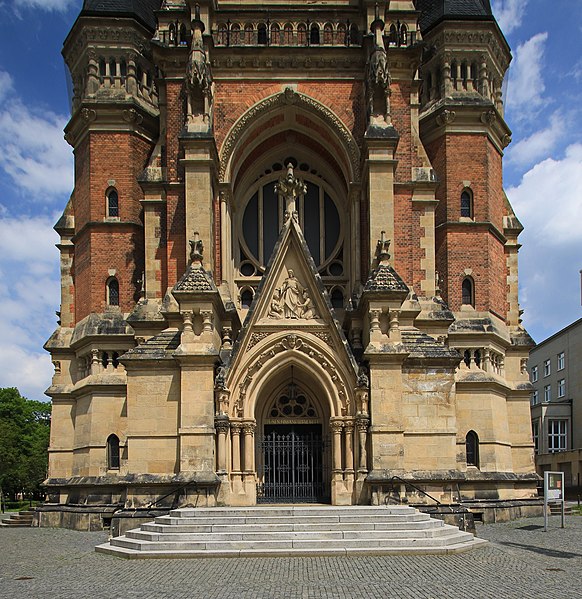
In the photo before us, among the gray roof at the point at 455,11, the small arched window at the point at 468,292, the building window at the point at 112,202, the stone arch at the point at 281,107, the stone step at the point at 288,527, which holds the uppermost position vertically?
the gray roof at the point at 455,11

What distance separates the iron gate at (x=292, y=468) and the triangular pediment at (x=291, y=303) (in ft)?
9.70

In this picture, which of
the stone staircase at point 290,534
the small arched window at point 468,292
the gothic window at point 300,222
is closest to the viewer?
the stone staircase at point 290,534

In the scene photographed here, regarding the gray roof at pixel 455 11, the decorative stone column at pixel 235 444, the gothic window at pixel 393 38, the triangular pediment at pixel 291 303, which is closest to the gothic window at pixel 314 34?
the gothic window at pixel 393 38

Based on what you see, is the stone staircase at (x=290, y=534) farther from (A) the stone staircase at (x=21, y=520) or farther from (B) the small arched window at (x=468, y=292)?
(A) the stone staircase at (x=21, y=520)

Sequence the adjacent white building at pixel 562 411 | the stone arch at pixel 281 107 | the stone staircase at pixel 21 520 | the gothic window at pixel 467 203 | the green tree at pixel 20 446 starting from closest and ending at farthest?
the stone arch at pixel 281 107 < the stone staircase at pixel 21 520 < the gothic window at pixel 467 203 < the green tree at pixel 20 446 < the adjacent white building at pixel 562 411

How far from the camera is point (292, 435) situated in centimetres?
2452

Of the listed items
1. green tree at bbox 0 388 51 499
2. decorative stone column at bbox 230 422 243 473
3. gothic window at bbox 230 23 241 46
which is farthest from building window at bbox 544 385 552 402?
decorative stone column at bbox 230 422 243 473

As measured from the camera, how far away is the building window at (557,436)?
56.5 m

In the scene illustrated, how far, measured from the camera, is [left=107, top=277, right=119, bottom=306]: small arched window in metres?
29.3

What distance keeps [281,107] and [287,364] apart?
9.18 meters

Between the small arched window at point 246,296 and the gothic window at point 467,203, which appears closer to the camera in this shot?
the small arched window at point 246,296

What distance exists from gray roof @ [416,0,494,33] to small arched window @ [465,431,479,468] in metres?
15.8

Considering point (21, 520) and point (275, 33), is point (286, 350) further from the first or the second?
point (21, 520)

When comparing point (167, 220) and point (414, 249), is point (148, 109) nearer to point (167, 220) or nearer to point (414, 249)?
point (167, 220)
